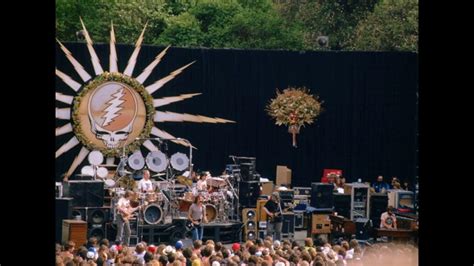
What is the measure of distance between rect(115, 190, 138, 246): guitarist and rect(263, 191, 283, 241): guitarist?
2.77 m

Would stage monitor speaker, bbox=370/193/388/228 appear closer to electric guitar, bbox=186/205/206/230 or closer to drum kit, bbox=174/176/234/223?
drum kit, bbox=174/176/234/223

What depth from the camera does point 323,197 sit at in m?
24.9

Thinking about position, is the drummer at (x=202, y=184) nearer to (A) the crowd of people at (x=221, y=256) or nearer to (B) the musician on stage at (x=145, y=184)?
(B) the musician on stage at (x=145, y=184)

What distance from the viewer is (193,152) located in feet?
88.4

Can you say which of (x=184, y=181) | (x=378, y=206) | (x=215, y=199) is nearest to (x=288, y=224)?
(x=215, y=199)

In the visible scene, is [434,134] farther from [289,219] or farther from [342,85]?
[342,85]

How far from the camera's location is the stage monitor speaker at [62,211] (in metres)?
23.0

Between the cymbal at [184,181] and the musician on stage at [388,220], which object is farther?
the musician on stage at [388,220]

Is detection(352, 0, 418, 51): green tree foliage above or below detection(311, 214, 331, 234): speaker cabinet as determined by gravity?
above

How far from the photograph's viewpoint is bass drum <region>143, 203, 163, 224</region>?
2322cm

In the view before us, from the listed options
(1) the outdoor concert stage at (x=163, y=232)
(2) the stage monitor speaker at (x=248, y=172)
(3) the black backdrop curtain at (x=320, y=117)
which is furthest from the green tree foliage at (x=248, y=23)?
(1) the outdoor concert stage at (x=163, y=232)

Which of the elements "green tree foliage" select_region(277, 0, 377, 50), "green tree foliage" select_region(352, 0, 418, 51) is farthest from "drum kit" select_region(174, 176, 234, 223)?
"green tree foliage" select_region(277, 0, 377, 50)

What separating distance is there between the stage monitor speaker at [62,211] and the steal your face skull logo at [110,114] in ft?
10.0

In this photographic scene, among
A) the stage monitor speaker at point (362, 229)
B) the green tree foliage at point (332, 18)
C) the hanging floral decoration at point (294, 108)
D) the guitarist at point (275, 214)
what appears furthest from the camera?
the green tree foliage at point (332, 18)
